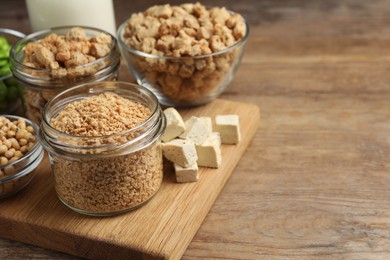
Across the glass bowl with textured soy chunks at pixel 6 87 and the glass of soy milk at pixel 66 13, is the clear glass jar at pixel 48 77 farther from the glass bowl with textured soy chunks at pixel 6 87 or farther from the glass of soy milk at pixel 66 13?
the glass of soy milk at pixel 66 13

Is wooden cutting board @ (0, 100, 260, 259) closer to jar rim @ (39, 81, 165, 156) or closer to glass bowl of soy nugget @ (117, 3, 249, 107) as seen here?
jar rim @ (39, 81, 165, 156)

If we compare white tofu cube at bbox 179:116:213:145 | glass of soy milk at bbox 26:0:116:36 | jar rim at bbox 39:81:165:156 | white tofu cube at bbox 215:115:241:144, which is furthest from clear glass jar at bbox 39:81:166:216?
glass of soy milk at bbox 26:0:116:36

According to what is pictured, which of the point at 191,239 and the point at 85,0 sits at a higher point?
the point at 85,0

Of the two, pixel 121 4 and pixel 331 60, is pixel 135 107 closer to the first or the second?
pixel 331 60

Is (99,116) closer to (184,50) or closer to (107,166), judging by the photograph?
(107,166)

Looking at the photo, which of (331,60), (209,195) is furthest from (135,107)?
(331,60)

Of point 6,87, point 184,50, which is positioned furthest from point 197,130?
point 6,87
